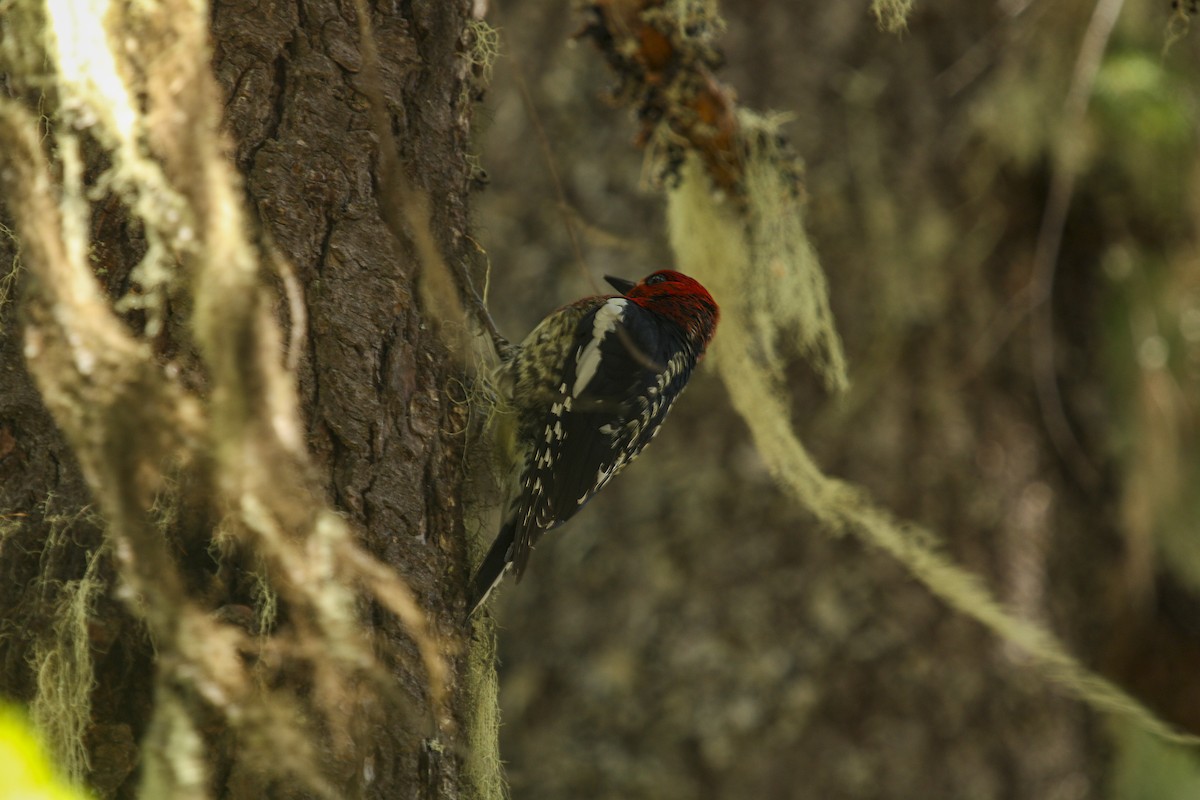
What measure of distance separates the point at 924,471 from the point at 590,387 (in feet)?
5.77

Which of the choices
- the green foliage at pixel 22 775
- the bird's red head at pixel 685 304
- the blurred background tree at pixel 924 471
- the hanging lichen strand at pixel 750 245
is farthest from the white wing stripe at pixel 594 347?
the green foliage at pixel 22 775

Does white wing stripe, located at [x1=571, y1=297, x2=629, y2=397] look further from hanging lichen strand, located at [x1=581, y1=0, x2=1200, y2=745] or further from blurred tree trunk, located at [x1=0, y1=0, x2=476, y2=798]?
blurred tree trunk, located at [x1=0, y1=0, x2=476, y2=798]

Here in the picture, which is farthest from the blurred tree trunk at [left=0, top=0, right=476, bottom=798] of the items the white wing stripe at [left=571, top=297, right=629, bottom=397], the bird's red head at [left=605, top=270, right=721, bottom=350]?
the bird's red head at [left=605, top=270, right=721, bottom=350]

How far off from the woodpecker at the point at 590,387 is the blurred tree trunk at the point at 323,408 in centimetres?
57

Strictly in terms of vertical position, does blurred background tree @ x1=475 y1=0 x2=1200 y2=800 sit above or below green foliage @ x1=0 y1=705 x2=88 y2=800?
below

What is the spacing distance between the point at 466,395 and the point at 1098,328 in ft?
9.47

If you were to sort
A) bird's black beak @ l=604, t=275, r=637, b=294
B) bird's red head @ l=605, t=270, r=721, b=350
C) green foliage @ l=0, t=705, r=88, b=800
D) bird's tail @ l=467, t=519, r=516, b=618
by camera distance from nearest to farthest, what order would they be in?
green foliage @ l=0, t=705, r=88, b=800, bird's tail @ l=467, t=519, r=516, b=618, bird's red head @ l=605, t=270, r=721, b=350, bird's black beak @ l=604, t=275, r=637, b=294

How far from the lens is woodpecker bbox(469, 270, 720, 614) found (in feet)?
8.29

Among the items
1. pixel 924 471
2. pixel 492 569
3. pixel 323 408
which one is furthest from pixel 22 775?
pixel 924 471

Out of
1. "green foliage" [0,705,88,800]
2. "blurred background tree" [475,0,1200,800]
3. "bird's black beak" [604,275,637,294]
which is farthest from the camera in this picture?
"blurred background tree" [475,0,1200,800]

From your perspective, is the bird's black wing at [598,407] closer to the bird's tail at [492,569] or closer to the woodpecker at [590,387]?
the woodpecker at [590,387]

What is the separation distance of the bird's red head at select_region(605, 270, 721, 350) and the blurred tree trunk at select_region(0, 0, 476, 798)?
35.4 inches

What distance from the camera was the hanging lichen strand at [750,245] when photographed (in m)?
2.45

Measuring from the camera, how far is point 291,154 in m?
1.67
